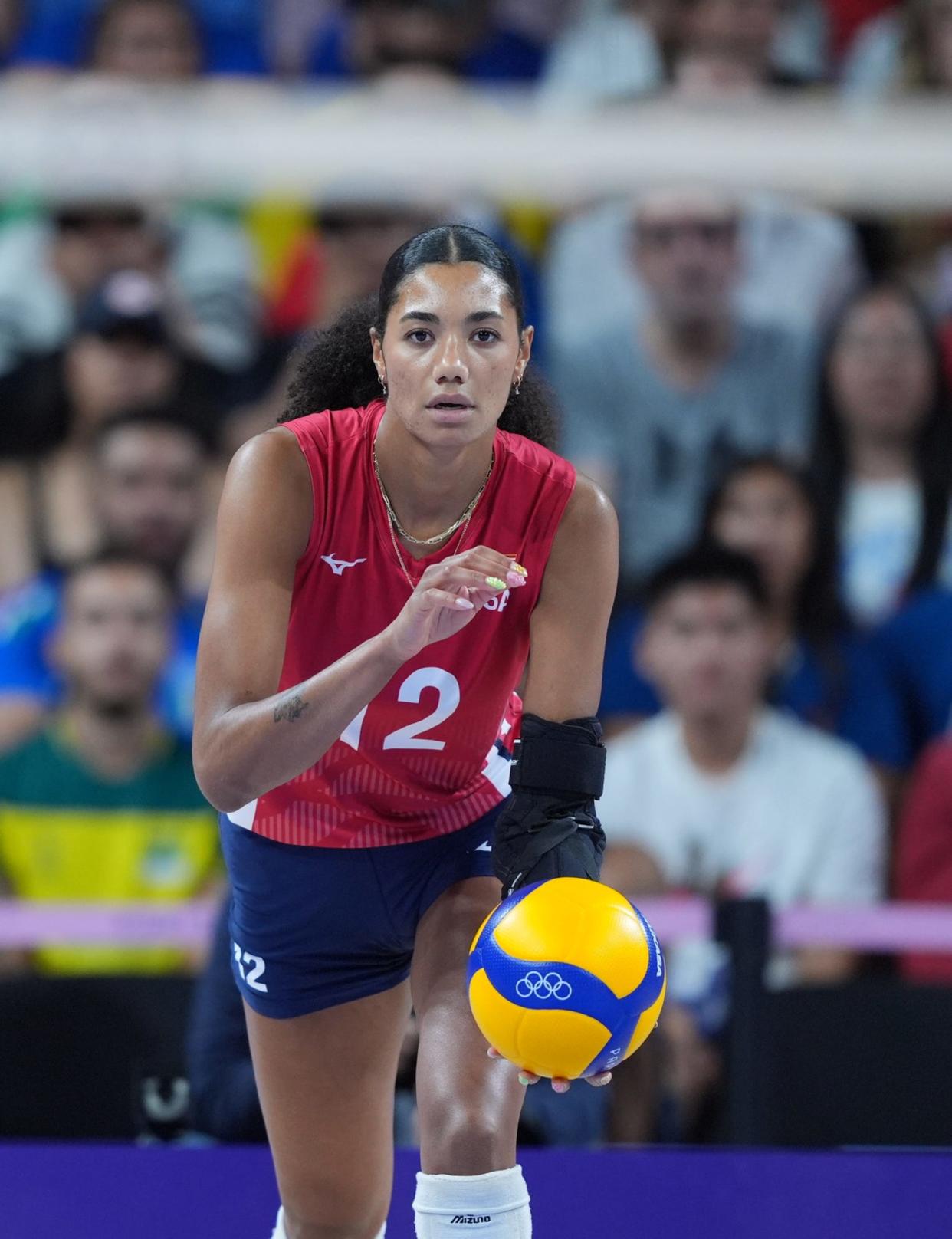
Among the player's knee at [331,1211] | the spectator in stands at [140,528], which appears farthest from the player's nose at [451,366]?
the spectator in stands at [140,528]

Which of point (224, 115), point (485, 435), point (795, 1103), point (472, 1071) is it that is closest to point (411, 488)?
point (485, 435)

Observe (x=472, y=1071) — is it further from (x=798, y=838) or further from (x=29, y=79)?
(x=29, y=79)

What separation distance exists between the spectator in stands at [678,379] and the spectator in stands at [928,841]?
1.15 m

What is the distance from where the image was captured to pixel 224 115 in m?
5.27

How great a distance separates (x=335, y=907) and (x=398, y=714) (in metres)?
0.33

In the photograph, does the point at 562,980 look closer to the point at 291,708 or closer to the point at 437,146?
the point at 291,708

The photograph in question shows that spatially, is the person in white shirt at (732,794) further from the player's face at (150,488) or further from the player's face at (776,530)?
the player's face at (150,488)

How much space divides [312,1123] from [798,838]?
7.57 ft

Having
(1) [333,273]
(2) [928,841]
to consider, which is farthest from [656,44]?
(2) [928,841]

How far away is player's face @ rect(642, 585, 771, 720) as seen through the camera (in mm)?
4738

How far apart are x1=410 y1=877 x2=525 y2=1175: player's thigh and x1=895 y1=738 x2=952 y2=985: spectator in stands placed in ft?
7.76

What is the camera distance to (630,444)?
17.9ft

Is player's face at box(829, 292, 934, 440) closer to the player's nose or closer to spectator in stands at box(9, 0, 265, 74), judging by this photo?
spectator in stands at box(9, 0, 265, 74)

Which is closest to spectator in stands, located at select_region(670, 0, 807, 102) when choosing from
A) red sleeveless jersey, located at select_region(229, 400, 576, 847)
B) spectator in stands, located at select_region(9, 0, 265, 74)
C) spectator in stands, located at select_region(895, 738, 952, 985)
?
spectator in stands, located at select_region(9, 0, 265, 74)
